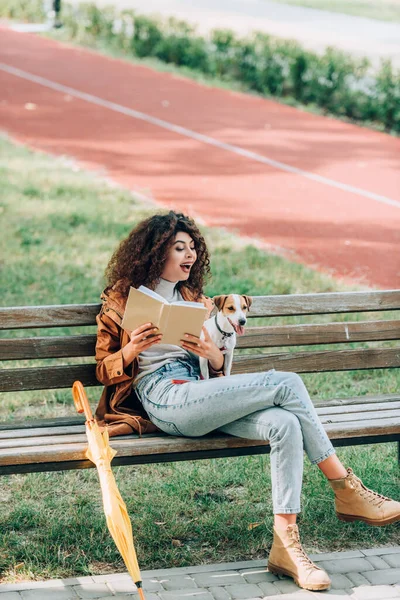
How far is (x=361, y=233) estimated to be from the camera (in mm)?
10156

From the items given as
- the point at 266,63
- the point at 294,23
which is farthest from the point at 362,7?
the point at 266,63

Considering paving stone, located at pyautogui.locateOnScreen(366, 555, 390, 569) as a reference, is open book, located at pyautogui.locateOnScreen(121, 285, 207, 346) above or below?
above

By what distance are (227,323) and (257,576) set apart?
40.1 inches

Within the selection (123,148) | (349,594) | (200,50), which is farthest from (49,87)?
(349,594)

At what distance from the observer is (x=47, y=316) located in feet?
14.8

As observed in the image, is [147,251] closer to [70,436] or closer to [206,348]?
[206,348]

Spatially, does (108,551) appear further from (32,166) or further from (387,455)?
(32,166)

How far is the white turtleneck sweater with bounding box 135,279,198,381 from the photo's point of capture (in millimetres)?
4367

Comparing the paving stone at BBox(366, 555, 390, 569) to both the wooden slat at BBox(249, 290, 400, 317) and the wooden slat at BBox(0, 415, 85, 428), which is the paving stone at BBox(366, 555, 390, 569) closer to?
the wooden slat at BBox(249, 290, 400, 317)

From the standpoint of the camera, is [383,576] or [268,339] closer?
[383,576]

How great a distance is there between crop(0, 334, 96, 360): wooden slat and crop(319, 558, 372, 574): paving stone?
139cm

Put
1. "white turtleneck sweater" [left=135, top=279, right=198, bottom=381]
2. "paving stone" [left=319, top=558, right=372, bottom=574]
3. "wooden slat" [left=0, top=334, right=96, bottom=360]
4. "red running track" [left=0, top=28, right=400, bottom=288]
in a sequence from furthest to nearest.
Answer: "red running track" [left=0, top=28, right=400, bottom=288] < "wooden slat" [left=0, top=334, right=96, bottom=360] < "white turtleneck sweater" [left=135, top=279, right=198, bottom=381] < "paving stone" [left=319, top=558, right=372, bottom=574]

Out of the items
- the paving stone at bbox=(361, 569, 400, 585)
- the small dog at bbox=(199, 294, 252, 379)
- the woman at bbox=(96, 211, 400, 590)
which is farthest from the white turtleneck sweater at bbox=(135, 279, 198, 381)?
the paving stone at bbox=(361, 569, 400, 585)

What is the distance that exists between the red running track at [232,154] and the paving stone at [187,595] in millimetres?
4982
